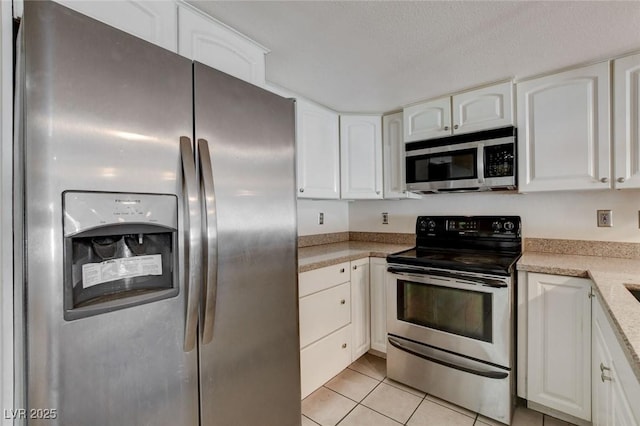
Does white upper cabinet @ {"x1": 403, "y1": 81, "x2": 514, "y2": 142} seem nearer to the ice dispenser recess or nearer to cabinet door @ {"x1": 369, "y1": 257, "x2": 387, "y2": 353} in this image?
cabinet door @ {"x1": 369, "y1": 257, "x2": 387, "y2": 353}

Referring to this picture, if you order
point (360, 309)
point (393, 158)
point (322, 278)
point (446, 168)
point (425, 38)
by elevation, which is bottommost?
point (360, 309)

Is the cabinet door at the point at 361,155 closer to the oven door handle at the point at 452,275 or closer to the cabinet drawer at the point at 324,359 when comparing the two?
the oven door handle at the point at 452,275

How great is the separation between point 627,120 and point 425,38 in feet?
4.15

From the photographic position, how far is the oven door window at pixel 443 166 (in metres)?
2.17

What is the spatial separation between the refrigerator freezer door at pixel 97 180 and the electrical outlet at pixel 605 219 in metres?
2.55

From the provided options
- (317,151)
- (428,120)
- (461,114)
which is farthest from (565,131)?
(317,151)

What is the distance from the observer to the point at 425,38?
61.6 inches

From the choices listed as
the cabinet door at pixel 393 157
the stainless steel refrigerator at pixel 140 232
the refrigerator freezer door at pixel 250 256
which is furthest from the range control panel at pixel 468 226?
the stainless steel refrigerator at pixel 140 232

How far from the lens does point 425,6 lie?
133 centimetres

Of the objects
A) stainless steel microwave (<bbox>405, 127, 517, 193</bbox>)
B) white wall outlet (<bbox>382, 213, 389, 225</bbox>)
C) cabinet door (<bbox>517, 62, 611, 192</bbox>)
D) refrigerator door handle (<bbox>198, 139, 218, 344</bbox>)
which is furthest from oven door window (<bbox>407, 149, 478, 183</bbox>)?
refrigerator door handle (<bbox>198, 139, 218, 344</bbox>)

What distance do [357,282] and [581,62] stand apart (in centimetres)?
199

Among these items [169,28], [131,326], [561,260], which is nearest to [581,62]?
[561,260]

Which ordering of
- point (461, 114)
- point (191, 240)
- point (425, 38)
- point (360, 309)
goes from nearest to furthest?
point (191, 240)
point (425, 38)
point (461, 114)
point (360, 309)

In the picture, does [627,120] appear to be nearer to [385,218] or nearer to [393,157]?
[393,157]
